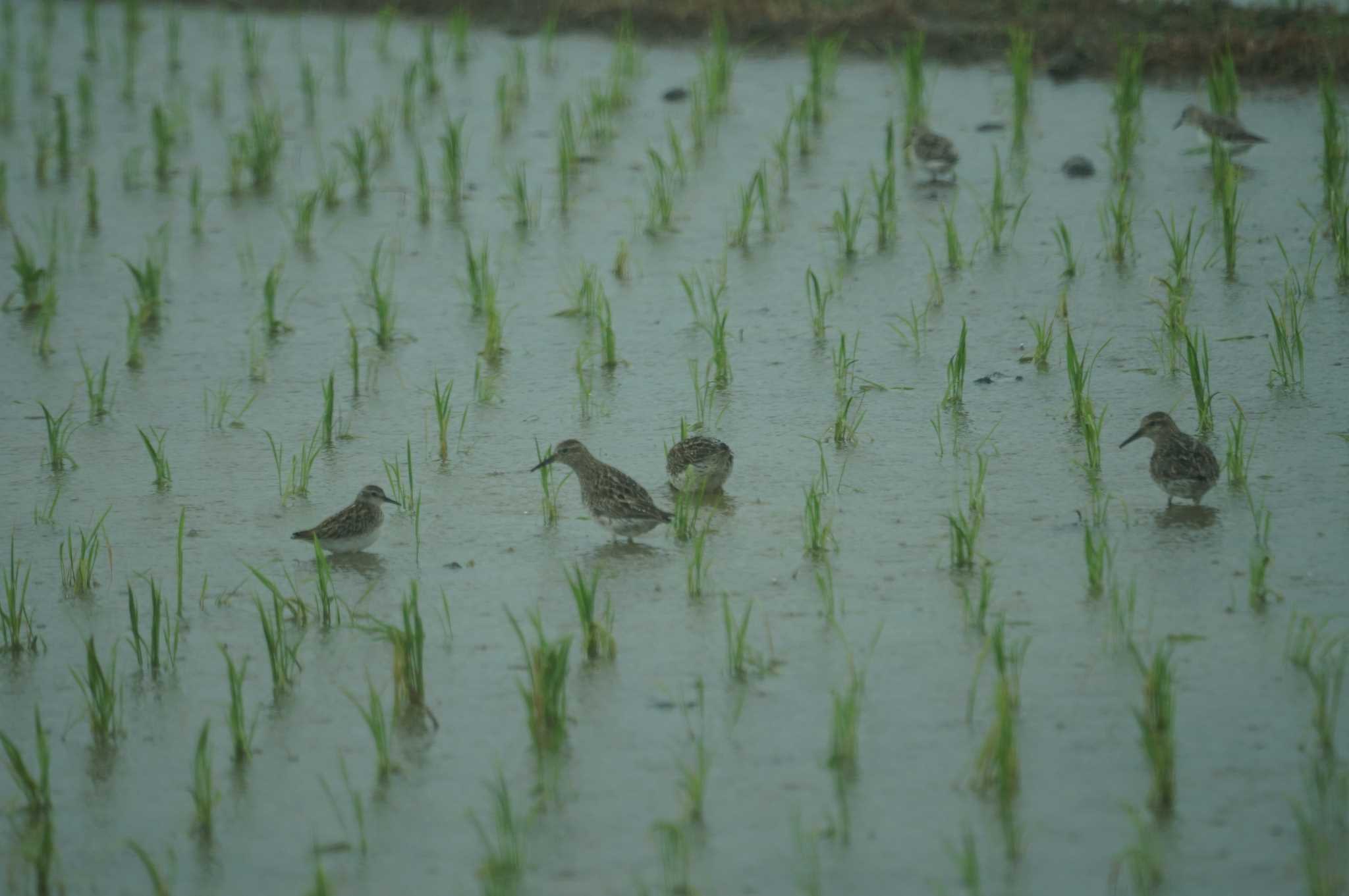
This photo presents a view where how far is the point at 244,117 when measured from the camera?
13320 mm

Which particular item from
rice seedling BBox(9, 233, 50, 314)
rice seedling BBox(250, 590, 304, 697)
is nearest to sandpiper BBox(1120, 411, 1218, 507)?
rice seedling BBox(250, 590, 304, 697)

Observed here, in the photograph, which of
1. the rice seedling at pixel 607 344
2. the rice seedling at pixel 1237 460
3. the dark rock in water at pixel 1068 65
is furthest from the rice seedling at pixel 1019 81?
the rice seedling at pixel 1237 460

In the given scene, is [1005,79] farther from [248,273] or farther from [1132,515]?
[1132,515]

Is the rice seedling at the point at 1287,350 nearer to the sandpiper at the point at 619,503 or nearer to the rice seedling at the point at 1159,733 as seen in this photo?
the sandpiper at the point at 619,503

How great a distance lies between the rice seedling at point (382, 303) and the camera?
836 centimetres

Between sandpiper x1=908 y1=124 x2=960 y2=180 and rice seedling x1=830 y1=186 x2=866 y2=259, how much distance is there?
82cm

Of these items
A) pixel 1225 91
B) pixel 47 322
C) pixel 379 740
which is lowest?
pixel 379 740

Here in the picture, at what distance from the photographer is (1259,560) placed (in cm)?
558

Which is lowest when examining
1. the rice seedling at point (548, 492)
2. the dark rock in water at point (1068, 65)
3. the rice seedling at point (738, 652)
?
the rice seedling at point (738, 652)

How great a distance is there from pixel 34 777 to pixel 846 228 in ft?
19.0

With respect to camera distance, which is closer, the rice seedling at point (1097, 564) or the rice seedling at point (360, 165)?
the rice seedling at point (1097, 564)

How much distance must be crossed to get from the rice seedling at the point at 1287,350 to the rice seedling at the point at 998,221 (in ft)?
5.92

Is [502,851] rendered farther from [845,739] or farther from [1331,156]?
[1331,156]

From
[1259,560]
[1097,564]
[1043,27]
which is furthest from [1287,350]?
[1043,27]
